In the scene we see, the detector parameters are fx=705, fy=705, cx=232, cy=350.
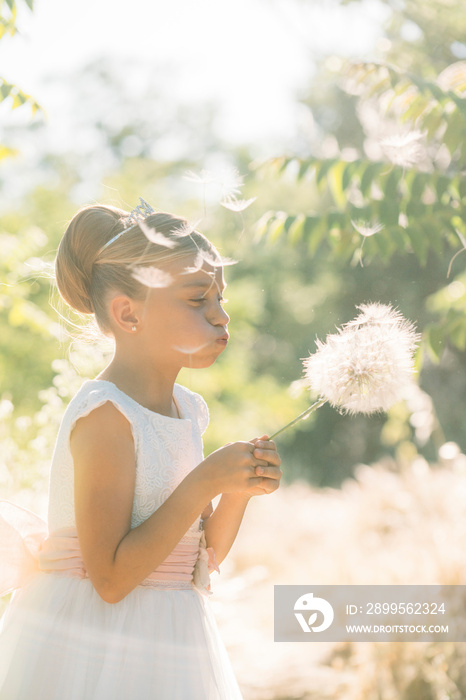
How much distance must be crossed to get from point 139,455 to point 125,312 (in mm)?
262

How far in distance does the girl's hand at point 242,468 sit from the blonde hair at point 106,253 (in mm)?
332

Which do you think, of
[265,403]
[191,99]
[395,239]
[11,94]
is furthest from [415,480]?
[191,99]

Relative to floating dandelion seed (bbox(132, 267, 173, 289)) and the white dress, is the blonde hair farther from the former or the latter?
Result: the white dress

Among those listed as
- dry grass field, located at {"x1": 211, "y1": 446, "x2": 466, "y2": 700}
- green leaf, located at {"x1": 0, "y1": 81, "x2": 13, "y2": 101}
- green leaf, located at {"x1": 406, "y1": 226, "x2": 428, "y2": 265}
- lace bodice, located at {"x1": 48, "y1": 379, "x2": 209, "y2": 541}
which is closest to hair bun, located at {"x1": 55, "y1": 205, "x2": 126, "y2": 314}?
lace bodice, located at {"x1": 48, "y1": 379, "x2": 209, "y2": 541}

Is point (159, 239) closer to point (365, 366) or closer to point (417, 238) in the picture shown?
point (365, 366)

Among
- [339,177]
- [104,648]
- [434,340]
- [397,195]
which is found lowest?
[397,195]

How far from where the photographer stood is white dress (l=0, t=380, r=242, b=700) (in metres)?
1.20

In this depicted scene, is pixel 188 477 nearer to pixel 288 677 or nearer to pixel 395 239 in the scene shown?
pixel 395 239

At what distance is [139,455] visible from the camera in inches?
48.6

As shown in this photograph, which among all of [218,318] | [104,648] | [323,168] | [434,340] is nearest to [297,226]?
[323,168]

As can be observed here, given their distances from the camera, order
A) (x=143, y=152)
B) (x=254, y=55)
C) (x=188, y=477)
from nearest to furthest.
Result: 1. (x=188, y=477)
2. (x=254, y=55)
3. (x=143, y=152)

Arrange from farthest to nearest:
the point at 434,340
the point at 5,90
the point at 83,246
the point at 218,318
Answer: the point at 434,340, the point at 5,90, the point at 83,246, the point at 218,318

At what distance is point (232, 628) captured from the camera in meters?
4.13

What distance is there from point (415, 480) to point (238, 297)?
253cm
